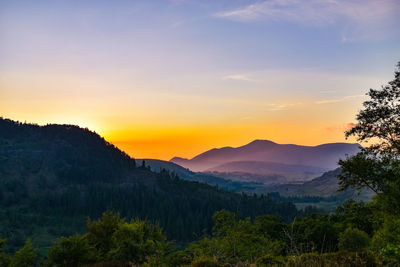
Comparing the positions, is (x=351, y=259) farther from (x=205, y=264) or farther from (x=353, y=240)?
(x=353, y=240)

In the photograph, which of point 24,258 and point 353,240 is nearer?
point 24,258

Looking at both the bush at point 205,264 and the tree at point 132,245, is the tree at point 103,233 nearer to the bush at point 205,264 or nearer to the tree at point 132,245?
the tree at point 132,245

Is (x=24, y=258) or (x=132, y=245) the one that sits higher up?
(x=132, y=245)

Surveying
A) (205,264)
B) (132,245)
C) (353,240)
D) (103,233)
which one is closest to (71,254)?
(132,245)

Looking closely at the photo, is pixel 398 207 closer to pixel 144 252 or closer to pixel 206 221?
pixel 144 252

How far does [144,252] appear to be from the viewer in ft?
131

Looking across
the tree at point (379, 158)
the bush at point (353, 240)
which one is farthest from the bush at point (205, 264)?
the bush at point (353, 240)

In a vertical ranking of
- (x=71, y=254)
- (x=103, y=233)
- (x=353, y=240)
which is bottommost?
(x=353, y=240)

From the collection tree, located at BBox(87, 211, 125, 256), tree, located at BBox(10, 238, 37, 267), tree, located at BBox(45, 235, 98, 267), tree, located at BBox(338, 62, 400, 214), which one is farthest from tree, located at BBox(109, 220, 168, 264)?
tree, located at BBox(338, 62, 400, 214)

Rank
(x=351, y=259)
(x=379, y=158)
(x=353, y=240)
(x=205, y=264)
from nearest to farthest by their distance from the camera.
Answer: (x=351, y=259)
(x=205, y=264)
(x=379, y=158)
(x=353, y=240)

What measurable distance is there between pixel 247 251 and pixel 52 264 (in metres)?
21.5

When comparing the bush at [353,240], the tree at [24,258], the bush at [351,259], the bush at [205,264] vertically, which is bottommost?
the bush at [353,240]

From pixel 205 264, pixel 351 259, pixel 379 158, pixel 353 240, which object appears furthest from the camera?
pixel 353 240

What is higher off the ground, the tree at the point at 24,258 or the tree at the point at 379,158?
the tree at the point at 379,158
